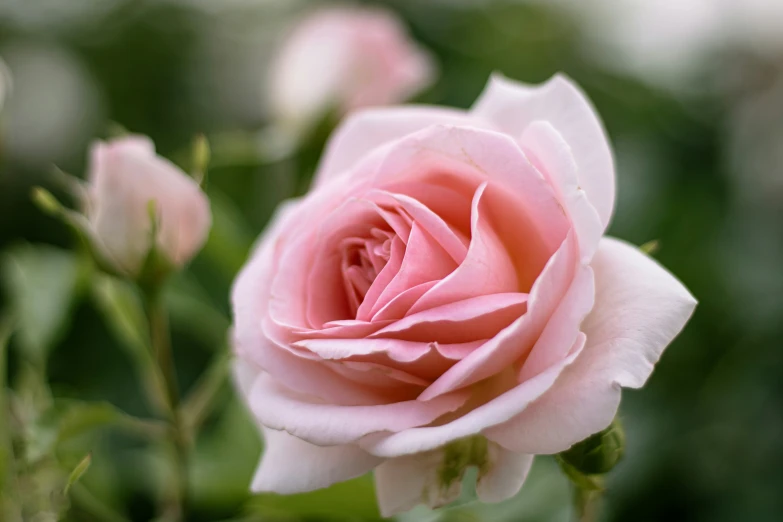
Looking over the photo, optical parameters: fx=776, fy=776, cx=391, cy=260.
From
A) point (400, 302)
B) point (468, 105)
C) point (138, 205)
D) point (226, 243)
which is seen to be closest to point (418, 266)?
point (400, 302)

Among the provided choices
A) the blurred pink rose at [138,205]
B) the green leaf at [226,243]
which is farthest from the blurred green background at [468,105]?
the blurred pink rose at [138,205]

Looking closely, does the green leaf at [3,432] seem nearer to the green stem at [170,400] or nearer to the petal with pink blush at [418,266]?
the green stem at [170,400]

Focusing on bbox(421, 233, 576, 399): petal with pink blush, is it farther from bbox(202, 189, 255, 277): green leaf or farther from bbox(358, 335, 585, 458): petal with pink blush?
bbox(202, 189, 255, 277): green leaf

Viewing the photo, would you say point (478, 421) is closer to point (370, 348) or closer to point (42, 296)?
point (370, 348)

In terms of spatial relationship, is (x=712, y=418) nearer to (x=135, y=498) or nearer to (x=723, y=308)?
(x=723, y=308)

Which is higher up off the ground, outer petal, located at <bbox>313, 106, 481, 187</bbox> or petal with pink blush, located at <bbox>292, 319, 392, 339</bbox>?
outer petal, located at <bbox>313, 106, 481, 187</bbox>

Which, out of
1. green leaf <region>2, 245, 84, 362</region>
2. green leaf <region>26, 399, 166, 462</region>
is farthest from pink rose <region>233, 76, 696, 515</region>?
green leaf <region>2, 245, 84, 362</region>
